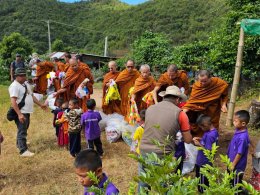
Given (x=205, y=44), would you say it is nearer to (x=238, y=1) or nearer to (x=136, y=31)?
(x=238, y=1)

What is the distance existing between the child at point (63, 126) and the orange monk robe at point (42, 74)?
4038 mm

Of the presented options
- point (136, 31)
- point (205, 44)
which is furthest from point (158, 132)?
point (136, 31)

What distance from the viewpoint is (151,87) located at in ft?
18.6

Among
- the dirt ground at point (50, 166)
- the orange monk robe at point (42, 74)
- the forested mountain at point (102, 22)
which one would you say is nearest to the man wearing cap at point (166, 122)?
the dirt ground at point (50, 166)

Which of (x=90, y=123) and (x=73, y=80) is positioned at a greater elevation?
(x=73, y=80)

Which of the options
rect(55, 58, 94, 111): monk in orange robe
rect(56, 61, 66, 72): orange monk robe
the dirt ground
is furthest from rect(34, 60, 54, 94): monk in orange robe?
rect(55, 58, 94, 111): monk in orange robe

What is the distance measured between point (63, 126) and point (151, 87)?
5.75ft

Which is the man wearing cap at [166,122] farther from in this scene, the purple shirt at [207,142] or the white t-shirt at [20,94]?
the white t-shirt at [20,94]

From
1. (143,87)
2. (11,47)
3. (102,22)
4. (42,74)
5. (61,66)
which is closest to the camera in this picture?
(143,87)

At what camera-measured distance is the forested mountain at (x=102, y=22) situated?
3922 cm

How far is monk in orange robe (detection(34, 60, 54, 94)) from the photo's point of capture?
9445 millimetres

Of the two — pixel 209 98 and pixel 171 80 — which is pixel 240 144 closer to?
pixel 209 98

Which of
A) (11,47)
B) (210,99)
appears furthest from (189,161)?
(11,47)

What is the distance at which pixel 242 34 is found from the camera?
19.2ft
